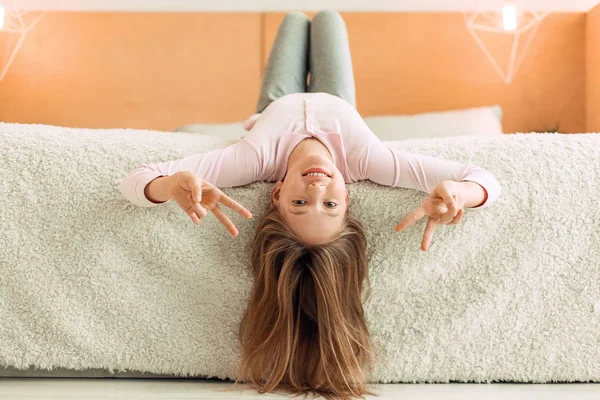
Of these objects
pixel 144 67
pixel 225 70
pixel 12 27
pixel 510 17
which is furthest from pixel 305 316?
pixel 12 27

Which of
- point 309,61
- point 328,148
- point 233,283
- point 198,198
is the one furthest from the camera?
point 309,61

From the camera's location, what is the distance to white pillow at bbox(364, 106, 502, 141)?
80.3 inches

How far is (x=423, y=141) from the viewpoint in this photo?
4.09 feet

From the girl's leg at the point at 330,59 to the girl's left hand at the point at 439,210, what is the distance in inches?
33.5

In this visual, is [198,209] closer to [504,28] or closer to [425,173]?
[425,173]

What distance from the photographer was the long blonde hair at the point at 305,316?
101 cm

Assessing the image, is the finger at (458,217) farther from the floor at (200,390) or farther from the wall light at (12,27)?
the wall light at (12,27)

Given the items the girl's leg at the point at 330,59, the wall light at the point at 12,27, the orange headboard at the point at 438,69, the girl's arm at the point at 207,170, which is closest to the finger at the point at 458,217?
the girl's arm at the point at 207,170

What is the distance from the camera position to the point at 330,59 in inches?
74.2

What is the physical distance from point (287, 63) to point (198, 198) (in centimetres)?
108

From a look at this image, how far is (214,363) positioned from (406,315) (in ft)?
1.21

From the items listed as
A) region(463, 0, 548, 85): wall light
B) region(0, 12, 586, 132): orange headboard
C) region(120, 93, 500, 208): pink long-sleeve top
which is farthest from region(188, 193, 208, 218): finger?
region(463, 0, 548, 85): wall light

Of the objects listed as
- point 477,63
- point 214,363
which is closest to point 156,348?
point 214,363

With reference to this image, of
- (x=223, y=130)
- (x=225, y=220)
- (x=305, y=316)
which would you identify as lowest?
(x=305, y=316)
